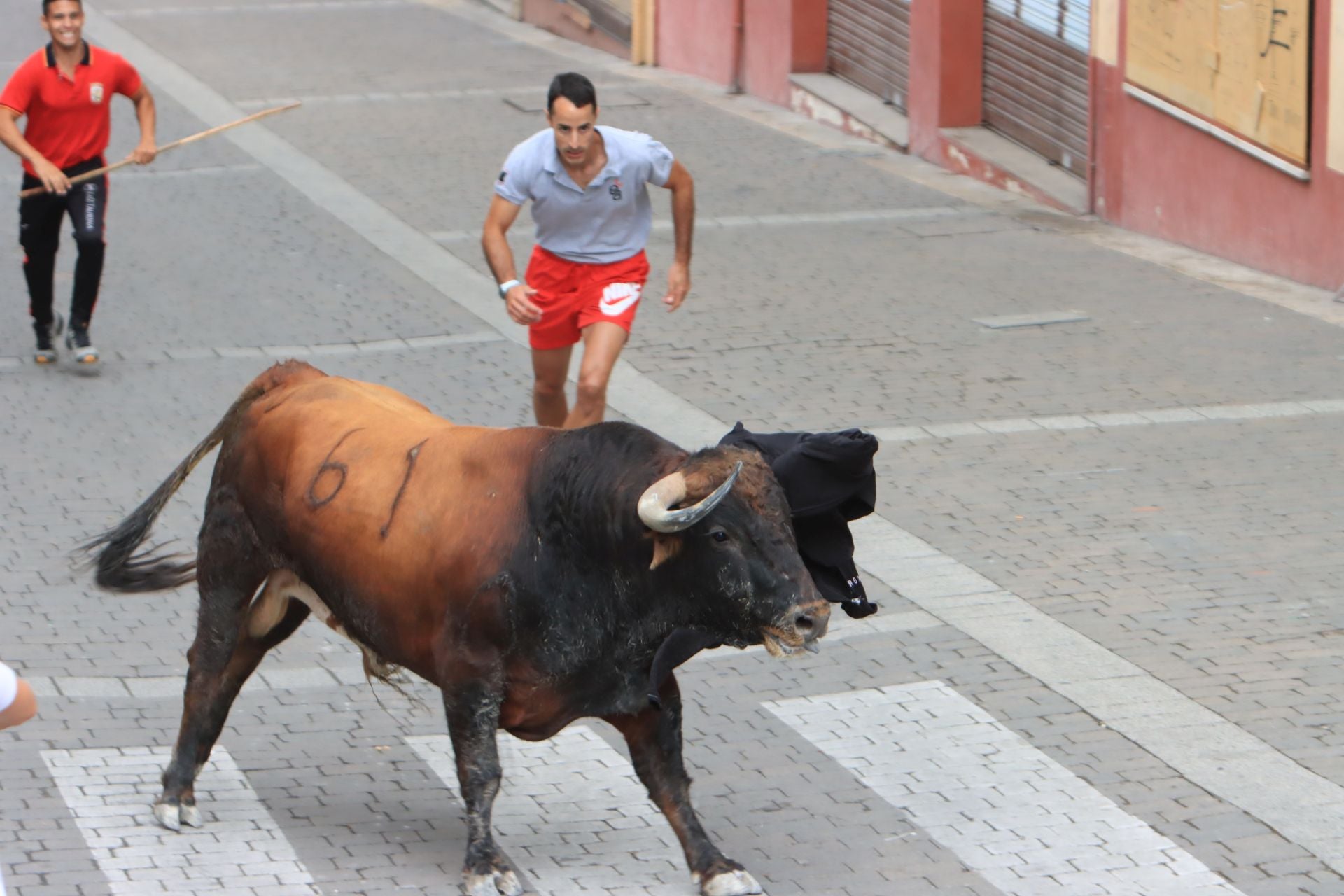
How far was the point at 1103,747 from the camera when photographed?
6.72 meters

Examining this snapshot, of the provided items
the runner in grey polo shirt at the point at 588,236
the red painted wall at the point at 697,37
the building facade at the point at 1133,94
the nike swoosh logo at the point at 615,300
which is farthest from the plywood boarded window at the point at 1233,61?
the red painted wall at the point at 697,37

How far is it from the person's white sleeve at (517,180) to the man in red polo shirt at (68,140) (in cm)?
350

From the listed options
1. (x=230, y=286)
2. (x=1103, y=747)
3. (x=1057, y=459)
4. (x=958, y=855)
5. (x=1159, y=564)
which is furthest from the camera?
(x=230, y=286)

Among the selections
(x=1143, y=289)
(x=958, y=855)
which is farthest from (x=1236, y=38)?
(x=958, y=855)

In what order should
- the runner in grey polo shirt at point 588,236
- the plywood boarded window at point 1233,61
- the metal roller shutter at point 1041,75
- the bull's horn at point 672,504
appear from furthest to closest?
the metal roller shutter at point 1041,75, the plywood boarded window at point 1233,61, the runner in grey polo shirt at point 588,236, the bull's horn at point 672,504

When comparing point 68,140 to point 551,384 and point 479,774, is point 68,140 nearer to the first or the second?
point 551,384

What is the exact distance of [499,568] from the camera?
18.1ft

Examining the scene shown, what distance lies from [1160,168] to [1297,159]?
175 centimetres

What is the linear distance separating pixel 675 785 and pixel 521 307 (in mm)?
2941

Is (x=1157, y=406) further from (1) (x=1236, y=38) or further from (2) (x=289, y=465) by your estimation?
(2) (x=289, y=465)

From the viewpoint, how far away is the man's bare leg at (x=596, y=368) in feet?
28.5

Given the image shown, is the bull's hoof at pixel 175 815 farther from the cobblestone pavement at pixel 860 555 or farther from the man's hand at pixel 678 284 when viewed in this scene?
the man's hand at pixel 678 284

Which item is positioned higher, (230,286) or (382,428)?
(382,428)

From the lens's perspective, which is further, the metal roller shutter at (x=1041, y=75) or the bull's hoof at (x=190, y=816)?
the metal roller shutter at (x=1041, y=75)
